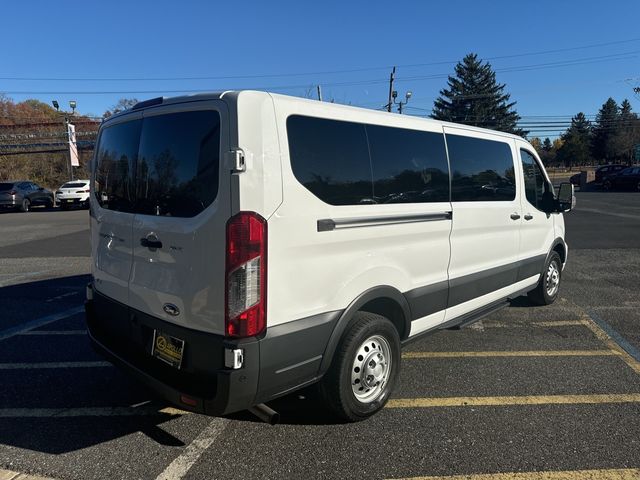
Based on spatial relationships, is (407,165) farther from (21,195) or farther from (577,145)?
(577,145)

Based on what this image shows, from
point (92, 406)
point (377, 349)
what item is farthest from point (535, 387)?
point (92, 406)

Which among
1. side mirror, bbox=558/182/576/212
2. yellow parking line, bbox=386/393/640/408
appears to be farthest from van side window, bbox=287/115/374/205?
side mirror, bbox=558/182/576/212

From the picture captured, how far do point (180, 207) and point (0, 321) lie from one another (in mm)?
4383

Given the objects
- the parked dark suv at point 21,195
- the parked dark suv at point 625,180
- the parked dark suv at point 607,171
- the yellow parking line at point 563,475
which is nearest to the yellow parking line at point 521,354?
the yellow parking line at point 563,475

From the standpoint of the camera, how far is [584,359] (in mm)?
4281

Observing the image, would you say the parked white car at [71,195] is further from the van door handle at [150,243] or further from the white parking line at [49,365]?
Result: the van door handle at [150,243]

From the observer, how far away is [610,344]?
466 centimetres

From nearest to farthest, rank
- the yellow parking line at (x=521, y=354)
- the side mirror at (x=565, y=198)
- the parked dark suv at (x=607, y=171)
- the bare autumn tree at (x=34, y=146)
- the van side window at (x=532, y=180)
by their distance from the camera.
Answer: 1. the yellow parking line at (x=521, y=354)
2. the van side window at (x=532, y=180)
3. the side mirror at (x=565, y=198)
4. the parked dark suv at (x=607, y=171)
5. the bare autumn tree at (x=34, y=146)

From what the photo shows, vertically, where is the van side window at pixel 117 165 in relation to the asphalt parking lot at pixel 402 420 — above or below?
above

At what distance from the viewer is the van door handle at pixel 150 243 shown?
279 centimetres

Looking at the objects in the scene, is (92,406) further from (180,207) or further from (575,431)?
(575,431)

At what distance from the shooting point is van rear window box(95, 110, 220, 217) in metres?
2.57

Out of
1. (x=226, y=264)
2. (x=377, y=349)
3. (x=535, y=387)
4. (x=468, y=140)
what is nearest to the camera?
(x=226, y=264)

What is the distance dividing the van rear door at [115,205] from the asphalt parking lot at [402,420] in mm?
937
